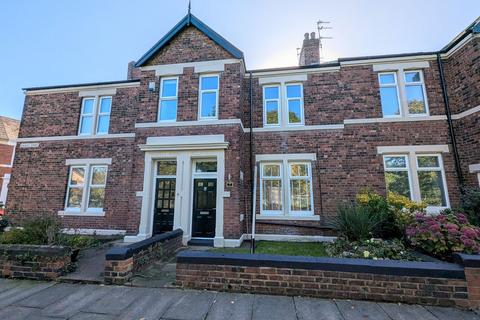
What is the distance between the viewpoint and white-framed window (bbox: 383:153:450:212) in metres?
8.65

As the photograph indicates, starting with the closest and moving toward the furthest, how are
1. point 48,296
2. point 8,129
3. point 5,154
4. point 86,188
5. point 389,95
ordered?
1. point 48,296
2. point 389,95
3. point 86,188
4. point 5,154
5. point 8,129

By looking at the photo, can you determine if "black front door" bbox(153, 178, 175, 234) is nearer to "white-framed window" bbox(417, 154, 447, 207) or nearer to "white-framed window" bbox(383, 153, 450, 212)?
"white-framed window" bbox(383, 153, 450, 212)

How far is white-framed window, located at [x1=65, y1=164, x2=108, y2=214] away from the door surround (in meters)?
2.97

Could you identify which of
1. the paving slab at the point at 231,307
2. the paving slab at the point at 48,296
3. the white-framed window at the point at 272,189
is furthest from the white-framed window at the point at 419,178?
the paving slab at the point at 48,296

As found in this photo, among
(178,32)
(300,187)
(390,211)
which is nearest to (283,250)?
(300,187)

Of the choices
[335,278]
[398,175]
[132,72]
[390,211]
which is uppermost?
[132,72]

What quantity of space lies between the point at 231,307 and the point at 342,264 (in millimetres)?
2015

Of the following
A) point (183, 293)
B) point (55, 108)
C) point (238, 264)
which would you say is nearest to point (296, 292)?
point (238, 264)

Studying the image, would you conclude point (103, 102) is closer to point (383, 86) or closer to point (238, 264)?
point (238, 264)

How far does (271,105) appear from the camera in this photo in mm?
10250

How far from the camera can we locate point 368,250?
17.7 feet

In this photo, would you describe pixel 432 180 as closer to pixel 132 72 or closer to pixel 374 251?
pixel 374 251

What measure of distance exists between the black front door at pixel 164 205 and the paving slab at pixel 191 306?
481 centimetres

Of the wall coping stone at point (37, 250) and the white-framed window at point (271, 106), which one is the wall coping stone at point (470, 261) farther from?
the wall coping stone at point (37, 250)
